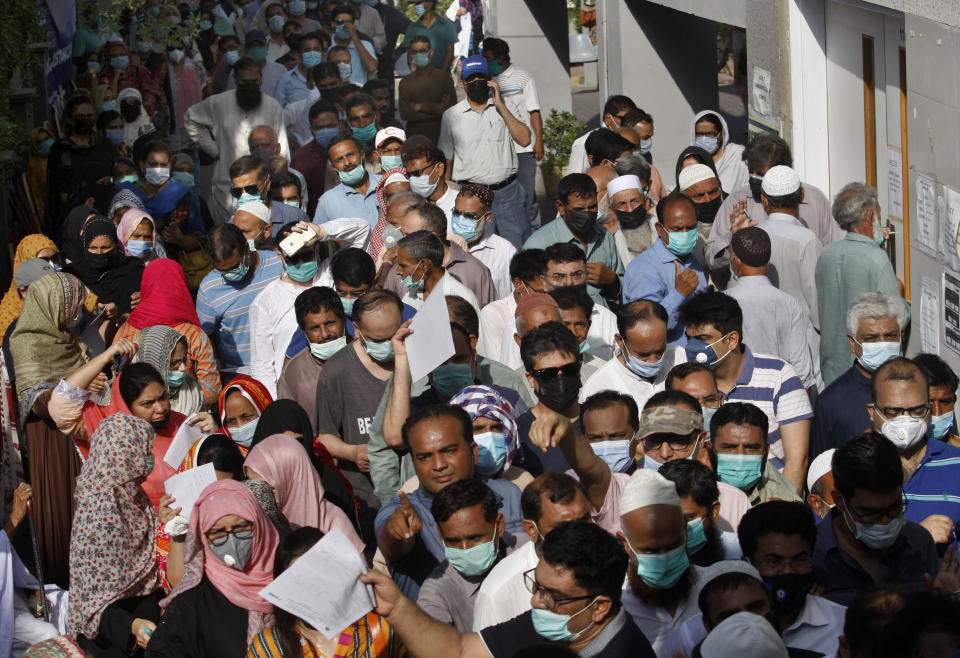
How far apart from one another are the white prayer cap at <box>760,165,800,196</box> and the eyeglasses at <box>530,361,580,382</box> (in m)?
2.45

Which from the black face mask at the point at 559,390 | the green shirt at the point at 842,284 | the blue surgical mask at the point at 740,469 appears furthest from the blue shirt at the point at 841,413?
the black face mask at the point at 559,390

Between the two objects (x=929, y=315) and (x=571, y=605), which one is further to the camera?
(x=929, y=315)

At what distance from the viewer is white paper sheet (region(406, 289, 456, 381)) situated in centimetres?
538

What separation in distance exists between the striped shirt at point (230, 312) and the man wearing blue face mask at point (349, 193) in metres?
1.68

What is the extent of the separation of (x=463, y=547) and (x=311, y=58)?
11.2 m

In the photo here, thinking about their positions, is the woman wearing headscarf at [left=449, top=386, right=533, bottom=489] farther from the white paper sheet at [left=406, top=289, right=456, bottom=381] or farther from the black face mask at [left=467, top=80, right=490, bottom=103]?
the black face mask at [left=467, top=80, right=490, bottom=103]

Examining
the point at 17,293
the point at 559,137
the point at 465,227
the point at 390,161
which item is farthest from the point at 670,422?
the point at 559,137

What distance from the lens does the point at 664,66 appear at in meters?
14.5

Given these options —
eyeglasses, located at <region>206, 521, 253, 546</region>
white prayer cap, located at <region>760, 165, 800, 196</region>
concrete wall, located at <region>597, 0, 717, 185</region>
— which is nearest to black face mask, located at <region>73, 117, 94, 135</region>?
concrete wall, located at <region>597, 0, 717, 185</region>

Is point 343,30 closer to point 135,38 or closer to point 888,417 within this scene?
point 135,38

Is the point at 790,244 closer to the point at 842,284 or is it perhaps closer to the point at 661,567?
the point at 842,284

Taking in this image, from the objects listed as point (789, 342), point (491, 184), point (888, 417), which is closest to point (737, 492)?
point (888, 417)

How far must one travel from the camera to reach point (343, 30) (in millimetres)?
16719

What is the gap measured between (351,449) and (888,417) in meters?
2.53
